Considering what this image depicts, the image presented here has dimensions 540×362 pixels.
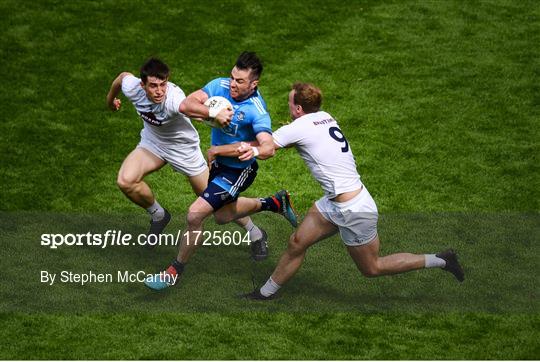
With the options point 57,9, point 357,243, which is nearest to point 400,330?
point 357,243

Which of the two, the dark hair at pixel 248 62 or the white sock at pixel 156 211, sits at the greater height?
the dark hair at pixel 248 62

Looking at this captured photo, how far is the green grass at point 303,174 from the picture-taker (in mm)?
11281

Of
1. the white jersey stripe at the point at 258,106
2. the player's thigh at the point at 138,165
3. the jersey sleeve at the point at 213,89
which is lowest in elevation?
the player's thigh at the point at 138,165

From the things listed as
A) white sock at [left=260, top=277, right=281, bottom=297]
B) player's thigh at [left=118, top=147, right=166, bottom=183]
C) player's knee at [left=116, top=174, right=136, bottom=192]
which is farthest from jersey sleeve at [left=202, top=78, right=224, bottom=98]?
white sock at [left=260, top=277, right=281, bottom=297]

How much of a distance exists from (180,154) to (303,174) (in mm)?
2368

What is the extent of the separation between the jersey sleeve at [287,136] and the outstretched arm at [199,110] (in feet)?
1.63

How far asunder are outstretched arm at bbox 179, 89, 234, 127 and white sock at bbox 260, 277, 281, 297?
5.55ft

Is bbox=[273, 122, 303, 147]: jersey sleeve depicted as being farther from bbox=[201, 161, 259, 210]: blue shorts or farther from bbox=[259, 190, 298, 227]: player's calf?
bbox=[259, 190, 298, 227]: player's calf

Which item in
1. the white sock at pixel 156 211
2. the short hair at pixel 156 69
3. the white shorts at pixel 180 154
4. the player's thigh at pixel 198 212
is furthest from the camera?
the white sock at pixel 156 211

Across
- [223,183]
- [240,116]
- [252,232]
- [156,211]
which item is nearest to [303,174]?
[252,232]

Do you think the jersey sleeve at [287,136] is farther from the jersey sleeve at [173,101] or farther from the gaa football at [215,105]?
the jersey sleeve at [173,101]

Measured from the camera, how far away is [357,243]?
11.5 metres

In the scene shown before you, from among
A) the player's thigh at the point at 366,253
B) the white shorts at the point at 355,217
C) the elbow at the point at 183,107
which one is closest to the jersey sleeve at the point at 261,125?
the elbow at the point at 183,107

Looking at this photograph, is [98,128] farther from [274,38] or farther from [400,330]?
[400,330]
